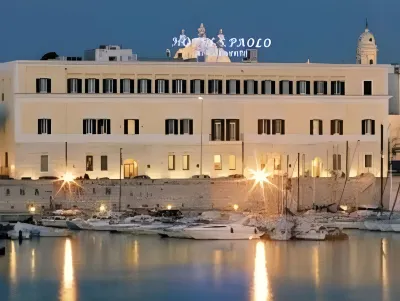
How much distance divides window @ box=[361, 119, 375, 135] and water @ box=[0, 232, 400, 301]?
1103 centimetres

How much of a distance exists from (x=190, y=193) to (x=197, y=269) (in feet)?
50.5

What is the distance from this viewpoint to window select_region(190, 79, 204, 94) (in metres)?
79.7

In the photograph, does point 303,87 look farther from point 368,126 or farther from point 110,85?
point 110,85

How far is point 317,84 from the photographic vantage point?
80812 millimetres

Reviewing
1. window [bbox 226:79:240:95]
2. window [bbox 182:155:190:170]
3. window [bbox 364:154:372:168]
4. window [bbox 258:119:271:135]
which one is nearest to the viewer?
window [bbox 182:155:190:170]

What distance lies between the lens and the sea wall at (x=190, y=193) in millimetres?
74000

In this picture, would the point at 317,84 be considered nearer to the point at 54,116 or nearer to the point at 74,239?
the point at 54,116

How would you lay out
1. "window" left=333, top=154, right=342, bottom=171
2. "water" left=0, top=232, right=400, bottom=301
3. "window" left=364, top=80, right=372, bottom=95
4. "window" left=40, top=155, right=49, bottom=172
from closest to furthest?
"water" left=0, top=232, right=400, bottom=301, "window" left=40, top=155, right=49, bottom=172, "window" left=333, top=154, right=342, bottom=171, "window" left=364, top=80, right=372, bottom=95

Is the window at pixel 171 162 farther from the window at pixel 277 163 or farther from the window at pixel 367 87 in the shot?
the window at pixel 367 87

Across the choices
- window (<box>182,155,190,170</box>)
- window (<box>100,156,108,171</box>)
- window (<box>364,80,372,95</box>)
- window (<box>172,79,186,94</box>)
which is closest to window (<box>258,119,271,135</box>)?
window (<box>182,155,190,170</box>)

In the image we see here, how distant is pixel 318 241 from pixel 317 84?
14.0 m

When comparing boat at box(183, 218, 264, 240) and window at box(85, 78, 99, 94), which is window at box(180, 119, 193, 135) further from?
boat at box(183, 218, 264, 240)

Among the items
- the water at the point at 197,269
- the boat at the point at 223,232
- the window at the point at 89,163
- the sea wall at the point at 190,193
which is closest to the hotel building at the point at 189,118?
the window at the point at 89,163

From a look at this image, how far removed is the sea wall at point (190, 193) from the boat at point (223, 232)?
22.2 ft
